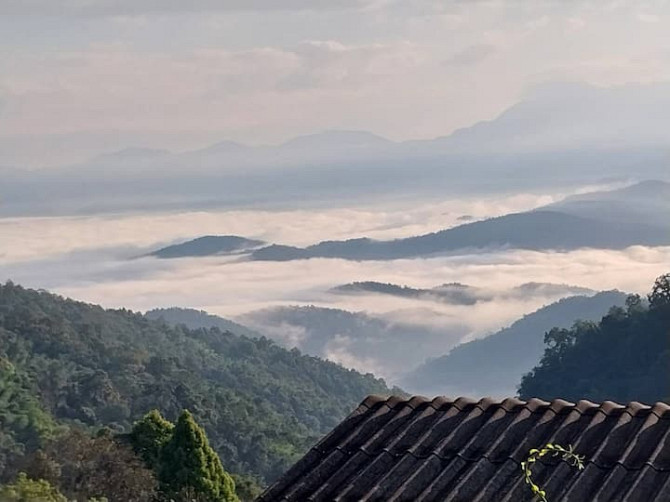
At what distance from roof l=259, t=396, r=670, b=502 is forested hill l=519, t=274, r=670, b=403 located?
34139 mm

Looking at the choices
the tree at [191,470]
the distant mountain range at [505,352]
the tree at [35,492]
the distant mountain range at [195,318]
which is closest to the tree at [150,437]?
the tree at [35,492]

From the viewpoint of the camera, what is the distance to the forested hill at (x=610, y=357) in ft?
125

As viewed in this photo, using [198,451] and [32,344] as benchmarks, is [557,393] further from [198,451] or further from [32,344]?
[32,344]

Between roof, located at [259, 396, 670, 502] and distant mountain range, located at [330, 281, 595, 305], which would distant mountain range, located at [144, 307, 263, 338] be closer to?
distant mountain range, located at [330, 281, 595, 305]

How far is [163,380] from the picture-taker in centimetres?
5256

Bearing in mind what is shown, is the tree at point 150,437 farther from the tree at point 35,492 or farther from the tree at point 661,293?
the tree at point 661,293

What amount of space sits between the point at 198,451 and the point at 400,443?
1664 centimetres

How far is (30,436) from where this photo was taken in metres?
41.5

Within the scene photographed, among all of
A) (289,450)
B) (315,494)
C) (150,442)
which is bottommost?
(289,450)

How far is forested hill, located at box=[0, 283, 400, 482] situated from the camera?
151 ft

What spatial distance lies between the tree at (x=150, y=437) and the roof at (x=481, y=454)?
19.7 metres

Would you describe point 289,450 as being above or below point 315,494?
below

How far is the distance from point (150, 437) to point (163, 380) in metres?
28.1

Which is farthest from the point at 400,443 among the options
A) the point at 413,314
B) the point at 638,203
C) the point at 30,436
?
the point at 413,314
